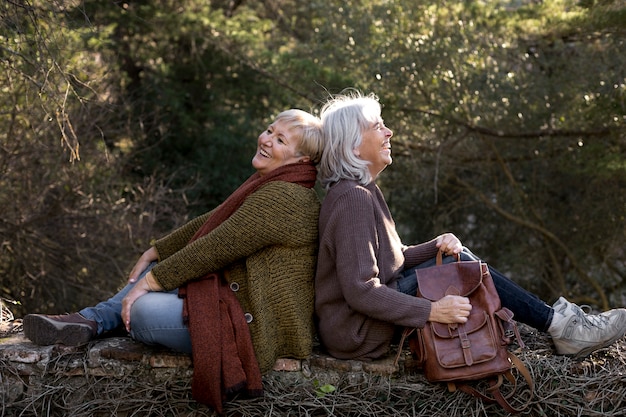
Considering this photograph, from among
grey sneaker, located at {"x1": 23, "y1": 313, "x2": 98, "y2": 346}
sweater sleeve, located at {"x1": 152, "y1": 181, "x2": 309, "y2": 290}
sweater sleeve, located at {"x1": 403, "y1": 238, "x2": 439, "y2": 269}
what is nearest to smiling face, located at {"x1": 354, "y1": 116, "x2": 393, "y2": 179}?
sweater sleeve, located at {"x1": 152, "y1": 181, "x2": 309, "y2": 290}

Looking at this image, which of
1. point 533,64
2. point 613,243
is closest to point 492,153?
point 533,64

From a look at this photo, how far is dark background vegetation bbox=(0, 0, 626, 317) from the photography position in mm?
7598

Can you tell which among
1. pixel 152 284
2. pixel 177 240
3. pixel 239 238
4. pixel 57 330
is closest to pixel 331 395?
pixel 239 238

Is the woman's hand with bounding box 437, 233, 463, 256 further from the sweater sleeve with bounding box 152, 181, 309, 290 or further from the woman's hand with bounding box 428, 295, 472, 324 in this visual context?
the sweater sleeve with bounding box 152, 181, 309, 290

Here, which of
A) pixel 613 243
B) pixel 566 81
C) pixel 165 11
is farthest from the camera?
pixel 165 11

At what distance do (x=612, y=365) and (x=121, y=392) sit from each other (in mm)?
2172

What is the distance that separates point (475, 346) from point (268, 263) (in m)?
0.93

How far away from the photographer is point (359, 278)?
352 centimetres

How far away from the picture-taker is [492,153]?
371 inches

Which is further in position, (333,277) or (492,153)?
(492,153)

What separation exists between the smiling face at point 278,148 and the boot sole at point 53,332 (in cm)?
109

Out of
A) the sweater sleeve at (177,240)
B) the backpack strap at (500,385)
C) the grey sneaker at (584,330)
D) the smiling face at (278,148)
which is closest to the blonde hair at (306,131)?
the smiling face at (278,148)

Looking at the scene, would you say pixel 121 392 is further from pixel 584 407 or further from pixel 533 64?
pixel 533 64

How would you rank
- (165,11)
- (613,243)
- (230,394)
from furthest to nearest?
(165,11) → (613,243) → (230,394)
